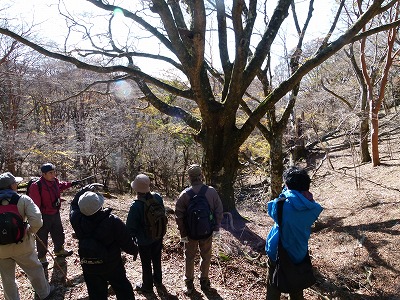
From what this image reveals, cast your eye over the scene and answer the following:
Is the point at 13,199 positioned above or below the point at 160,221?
above

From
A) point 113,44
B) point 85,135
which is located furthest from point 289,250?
point 85,135

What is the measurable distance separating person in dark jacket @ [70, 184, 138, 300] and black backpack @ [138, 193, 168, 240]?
49 centimetres

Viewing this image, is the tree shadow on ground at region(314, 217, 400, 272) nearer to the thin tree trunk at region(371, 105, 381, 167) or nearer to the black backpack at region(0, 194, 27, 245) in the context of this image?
the black backpack at region(0, 194, 27, 245)

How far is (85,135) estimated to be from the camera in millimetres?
17984

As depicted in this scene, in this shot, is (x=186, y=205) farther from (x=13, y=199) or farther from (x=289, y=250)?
(x=13, y=199)

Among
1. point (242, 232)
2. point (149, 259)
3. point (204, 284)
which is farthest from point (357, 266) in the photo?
point (149, 259)

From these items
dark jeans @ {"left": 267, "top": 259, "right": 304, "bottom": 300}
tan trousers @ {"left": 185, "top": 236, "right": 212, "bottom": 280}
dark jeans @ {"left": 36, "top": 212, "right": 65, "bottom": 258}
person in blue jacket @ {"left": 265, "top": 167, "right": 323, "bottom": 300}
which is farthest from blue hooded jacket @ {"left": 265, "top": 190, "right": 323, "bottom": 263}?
dark jeans @ {"left": 36, "top": 212, "right": 65, "bottom": 258}

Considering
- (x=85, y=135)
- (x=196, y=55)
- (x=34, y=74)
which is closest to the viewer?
(x=196, y=55)

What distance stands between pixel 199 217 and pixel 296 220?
4.04ft

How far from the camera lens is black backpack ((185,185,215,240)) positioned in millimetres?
3910

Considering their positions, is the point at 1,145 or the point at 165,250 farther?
the point at 1,145

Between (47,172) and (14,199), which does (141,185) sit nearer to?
(14,199)

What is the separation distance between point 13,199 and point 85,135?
15072mm

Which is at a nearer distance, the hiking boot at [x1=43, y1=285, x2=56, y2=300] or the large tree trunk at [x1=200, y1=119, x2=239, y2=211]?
the hiking boot at [x1=43, y1=285, x2=56, y2=300]
